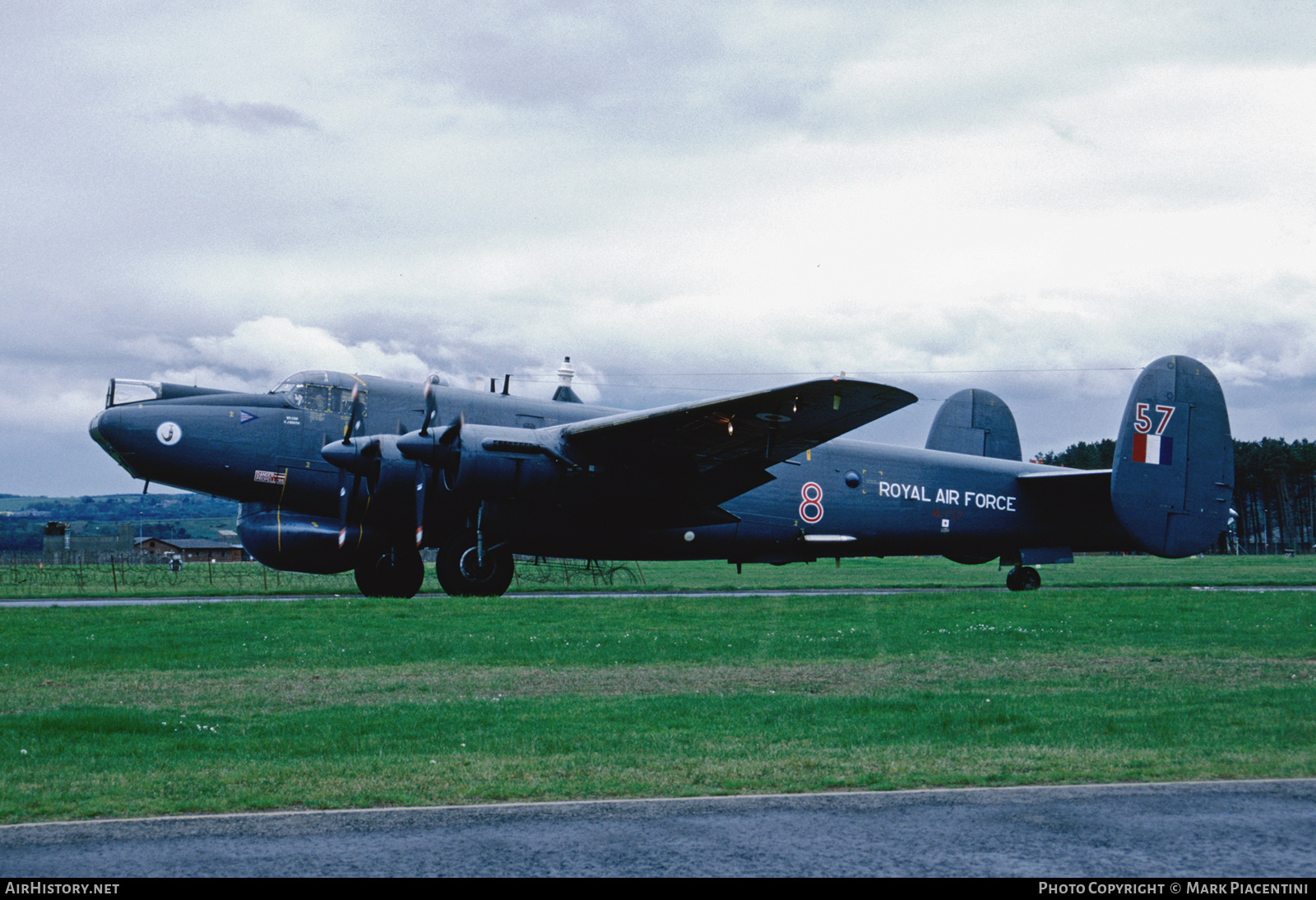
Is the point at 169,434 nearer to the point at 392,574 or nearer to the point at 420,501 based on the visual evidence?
the point at 420,501

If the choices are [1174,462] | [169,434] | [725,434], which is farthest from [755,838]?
[1174,462]

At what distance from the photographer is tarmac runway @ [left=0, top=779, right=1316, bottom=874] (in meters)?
5.02

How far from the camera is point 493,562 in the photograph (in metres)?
24.3

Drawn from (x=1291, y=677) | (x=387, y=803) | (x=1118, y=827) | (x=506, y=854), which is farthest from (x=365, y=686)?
(x=1291, y=677)

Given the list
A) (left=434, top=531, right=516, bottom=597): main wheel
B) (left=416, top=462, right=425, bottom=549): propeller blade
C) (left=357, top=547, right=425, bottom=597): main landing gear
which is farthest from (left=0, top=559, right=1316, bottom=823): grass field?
(left=357, top=547, right=425, bottom=597): main landing gear

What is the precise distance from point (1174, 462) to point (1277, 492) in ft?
423

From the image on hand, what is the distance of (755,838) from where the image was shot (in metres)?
5.57

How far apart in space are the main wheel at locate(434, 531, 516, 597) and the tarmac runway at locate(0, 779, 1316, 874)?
18059 mm

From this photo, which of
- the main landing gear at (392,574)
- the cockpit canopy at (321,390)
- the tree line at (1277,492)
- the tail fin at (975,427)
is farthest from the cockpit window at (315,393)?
the tree line at (1277,492)

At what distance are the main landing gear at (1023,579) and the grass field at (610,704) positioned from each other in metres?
10.5

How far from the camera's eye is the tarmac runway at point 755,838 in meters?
5.02

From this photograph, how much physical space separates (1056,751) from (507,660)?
316 inches

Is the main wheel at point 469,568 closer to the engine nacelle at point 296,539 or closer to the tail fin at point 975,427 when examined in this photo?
the engine nacelle at point 296,539
